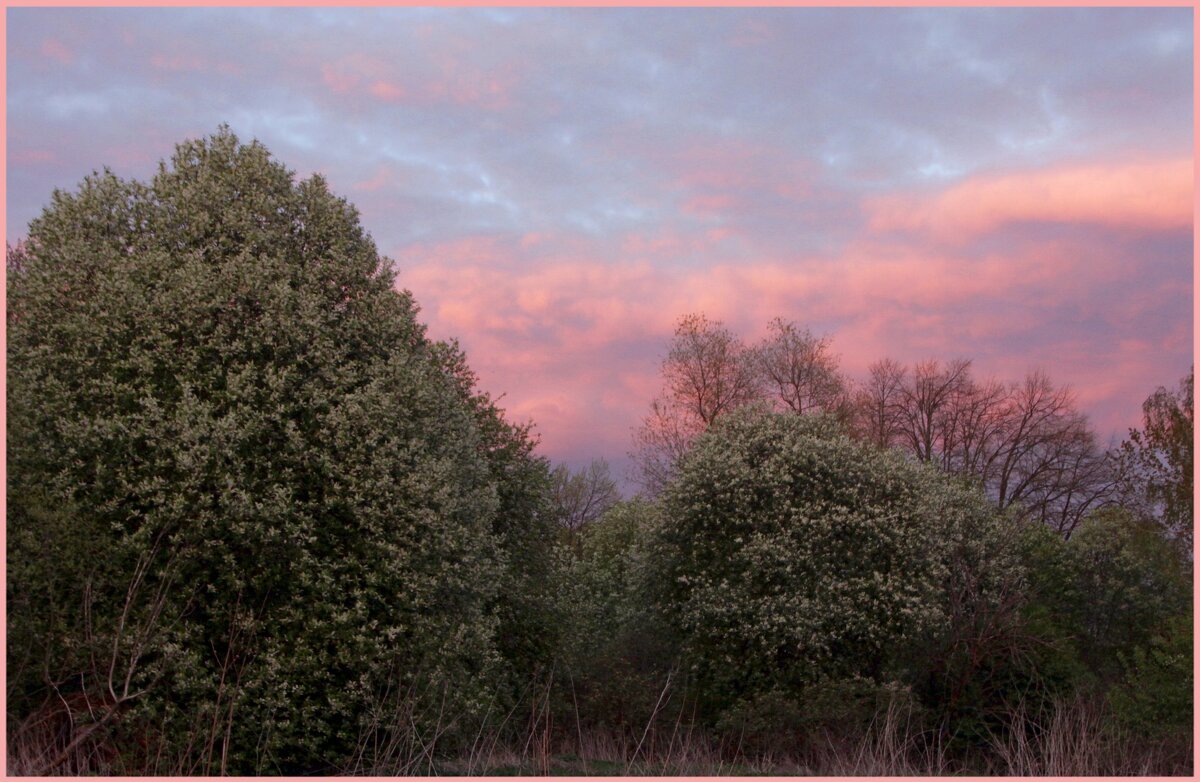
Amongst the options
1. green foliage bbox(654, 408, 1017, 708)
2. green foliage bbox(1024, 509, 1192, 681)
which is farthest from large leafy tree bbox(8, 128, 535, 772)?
green foliage bbox(1024, 509, 1192, 681)

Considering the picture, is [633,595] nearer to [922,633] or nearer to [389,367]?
[922,633]

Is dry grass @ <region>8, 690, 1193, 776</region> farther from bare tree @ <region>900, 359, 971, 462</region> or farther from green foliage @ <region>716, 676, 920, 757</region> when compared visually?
bare tree @ <region>900, 359, 971, 462</region>

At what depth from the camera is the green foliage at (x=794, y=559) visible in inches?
1054

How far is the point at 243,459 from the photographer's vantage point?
1689cm

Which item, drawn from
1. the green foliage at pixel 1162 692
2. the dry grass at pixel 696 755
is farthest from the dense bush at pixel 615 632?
the green foliage at pixel 1162 692

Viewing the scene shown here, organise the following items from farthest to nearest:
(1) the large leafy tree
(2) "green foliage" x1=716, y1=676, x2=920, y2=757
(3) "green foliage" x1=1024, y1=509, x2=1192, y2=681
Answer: (3) "green foliage" x1=1024, y1=509, x2=1192, y2=681 < (2) "green foliage" x1=716, y1=676, x2=920, y2=757 < (1) the large leafy tree

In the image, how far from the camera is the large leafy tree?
1627 centimetres

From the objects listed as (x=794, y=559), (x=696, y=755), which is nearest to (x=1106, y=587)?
(x=794, y=559)

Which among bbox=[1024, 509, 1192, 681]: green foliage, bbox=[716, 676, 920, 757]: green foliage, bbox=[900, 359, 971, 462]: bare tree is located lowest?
bbox=[716, 676, 920, 757]: green foliage

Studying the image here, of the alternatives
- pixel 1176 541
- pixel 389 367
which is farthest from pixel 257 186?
pixel 1176 541

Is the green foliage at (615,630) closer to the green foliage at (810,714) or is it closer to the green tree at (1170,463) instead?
the green foliage at (810,714)

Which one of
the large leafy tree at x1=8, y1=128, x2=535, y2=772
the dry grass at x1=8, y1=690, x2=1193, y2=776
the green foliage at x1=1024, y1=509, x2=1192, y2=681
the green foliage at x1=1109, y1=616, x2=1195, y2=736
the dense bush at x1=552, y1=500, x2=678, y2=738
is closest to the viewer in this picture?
the dry grass at x1=8, y1=690, x2=1193, y2=776

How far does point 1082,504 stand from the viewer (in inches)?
2034

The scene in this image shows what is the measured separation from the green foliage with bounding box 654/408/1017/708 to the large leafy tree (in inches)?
388
